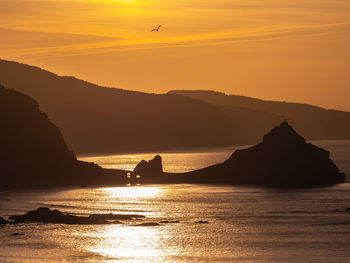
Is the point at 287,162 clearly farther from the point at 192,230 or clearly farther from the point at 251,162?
the point at 192,230

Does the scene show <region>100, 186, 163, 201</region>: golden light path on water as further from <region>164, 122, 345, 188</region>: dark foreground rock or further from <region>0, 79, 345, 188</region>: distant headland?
<region>164, 122, 345, 188</region>: dark foreground rock

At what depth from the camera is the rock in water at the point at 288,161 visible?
185875 millimetres

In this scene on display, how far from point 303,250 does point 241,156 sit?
8603 cm

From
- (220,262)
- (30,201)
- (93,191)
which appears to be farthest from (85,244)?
(93,191)

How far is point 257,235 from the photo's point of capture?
391 ft

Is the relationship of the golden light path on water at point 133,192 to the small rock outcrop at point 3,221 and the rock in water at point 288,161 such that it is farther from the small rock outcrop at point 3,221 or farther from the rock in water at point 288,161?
the small rock outcrop at point 3,221

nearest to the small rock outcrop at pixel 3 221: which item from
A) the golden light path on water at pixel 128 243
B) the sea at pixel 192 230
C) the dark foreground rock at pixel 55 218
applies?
the dark foreground rock at pixel 55 218

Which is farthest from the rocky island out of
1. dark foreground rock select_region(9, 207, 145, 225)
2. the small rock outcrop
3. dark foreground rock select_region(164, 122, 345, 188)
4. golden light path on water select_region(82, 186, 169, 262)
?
the small rock outcrop

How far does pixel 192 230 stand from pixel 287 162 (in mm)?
67917

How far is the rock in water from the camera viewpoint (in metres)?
186

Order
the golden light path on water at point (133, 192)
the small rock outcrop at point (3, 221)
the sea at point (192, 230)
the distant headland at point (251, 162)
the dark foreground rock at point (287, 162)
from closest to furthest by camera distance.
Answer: the sea at point (192, 230)
the small rock outcrop at point (3, 221)
the golden light path on water at point (133, 192)
the dark foreground rock at point (287, 162)
the distant headland at point (251, 162)

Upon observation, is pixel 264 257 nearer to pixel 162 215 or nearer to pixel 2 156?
pixel 162 215

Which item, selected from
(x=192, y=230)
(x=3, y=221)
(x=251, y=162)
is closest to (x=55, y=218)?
(x=3, y=221)

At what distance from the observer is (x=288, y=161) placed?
616 feet
